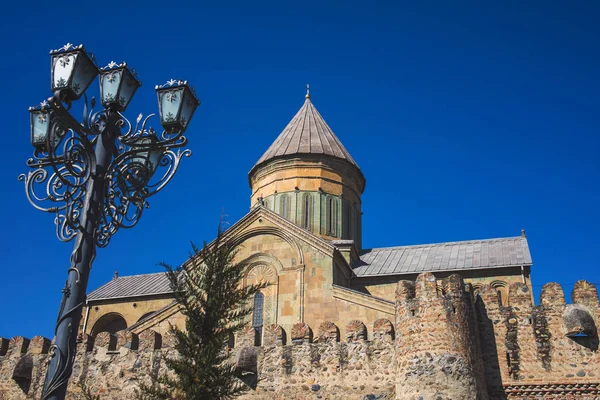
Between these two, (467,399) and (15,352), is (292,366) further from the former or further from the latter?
(15,352)

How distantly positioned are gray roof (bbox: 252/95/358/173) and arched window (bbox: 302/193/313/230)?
176 cm

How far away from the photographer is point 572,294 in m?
12.6

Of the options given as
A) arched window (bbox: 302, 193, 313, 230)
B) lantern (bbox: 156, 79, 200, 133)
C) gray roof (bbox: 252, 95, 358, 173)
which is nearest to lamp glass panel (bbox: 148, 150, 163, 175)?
lantern (bbox: 156, 79, 200, 133)

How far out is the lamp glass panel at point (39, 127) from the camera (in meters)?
7.52

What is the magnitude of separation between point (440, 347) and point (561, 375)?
2.51 m

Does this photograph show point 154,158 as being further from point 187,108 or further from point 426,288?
point 426,288

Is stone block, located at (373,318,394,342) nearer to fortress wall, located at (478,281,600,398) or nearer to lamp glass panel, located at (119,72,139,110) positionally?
fortress wall, located at (478,281,600,398)

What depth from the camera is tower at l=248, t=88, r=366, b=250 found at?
73.3 feet

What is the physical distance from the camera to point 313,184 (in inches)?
891

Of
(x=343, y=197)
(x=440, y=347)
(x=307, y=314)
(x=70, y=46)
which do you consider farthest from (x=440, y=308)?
(x=343, y=197)

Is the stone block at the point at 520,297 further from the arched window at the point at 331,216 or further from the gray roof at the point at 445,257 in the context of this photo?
the arched window at the point at 331,216

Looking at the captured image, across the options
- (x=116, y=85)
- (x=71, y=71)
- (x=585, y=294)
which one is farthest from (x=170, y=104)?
(x=585, y=294)

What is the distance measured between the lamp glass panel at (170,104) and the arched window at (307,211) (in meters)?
14.5

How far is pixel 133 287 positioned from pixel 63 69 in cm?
1777
